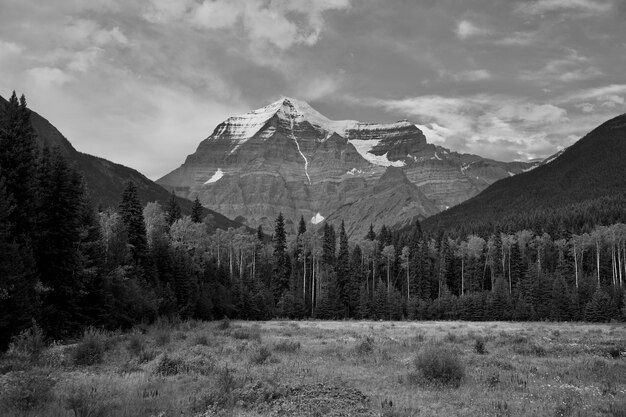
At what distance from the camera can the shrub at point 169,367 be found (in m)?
18.6

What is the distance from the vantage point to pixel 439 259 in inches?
4675

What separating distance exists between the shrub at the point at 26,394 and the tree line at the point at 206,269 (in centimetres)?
1197

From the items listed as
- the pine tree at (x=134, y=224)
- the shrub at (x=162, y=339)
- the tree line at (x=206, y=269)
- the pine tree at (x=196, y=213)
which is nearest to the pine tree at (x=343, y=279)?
the tree line at (x=206, y=269)

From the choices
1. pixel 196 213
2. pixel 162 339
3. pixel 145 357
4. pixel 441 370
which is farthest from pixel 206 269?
pixel 441 370

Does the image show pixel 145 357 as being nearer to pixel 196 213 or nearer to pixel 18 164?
pixel 18 164

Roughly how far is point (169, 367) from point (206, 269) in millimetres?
64256

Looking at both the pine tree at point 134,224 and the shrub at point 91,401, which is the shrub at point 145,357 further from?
the pine tree at point 134,224

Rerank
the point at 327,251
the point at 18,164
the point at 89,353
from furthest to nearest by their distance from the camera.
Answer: the point at 327,251 < the point at 18,164 < the point at 89,353

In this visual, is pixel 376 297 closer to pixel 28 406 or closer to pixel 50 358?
pixel 50 358

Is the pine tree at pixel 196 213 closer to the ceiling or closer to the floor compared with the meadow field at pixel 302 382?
closer to the ceiling

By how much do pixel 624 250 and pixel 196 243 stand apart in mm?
87772

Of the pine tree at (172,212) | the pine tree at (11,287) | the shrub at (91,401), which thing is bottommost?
the shrub at (91,401)

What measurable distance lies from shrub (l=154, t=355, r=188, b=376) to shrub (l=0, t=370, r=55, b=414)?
17.0 feet

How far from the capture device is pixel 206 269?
81875mm
